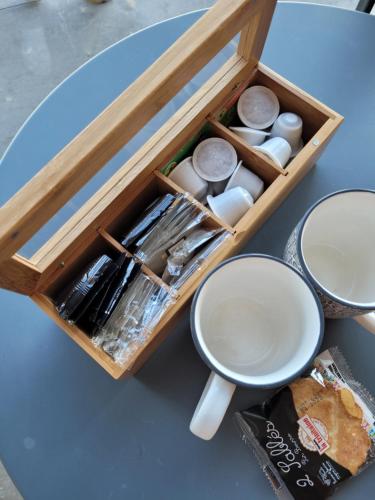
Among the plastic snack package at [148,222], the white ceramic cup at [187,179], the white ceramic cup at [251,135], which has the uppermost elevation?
the white ceramic cup at [251,135]

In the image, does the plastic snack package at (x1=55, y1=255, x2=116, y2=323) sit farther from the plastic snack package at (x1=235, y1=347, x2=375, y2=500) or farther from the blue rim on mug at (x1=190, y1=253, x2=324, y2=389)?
the plastic snack package at (x1=235, y1=347, x2=375, y2=500)

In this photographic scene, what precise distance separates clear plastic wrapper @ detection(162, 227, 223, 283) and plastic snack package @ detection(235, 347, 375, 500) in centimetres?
21

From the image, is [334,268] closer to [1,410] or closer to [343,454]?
[343,454]

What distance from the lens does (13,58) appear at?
1593mm

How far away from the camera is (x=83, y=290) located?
61 cm

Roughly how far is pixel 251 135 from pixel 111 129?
29 cm

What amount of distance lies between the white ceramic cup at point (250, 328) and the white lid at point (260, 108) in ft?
0.84

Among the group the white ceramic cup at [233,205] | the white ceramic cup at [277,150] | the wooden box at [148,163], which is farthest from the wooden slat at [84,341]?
the white ceramic cup at [277,150]

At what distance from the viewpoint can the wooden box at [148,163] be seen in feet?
1.54

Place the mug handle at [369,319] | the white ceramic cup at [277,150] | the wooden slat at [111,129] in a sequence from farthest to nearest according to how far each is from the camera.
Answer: the white ceramic cup at [277,150]
the mug handle at [369,319]
the wooden slat at [111,129]

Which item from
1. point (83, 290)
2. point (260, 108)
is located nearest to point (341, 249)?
point (260, 108)

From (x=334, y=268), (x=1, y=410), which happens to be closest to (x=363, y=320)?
(x=334, y=268)

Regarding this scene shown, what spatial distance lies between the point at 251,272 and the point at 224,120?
0.84ft

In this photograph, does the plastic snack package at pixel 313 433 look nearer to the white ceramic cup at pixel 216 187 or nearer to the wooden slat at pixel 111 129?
the white ceramic cup at pixel 216 187
